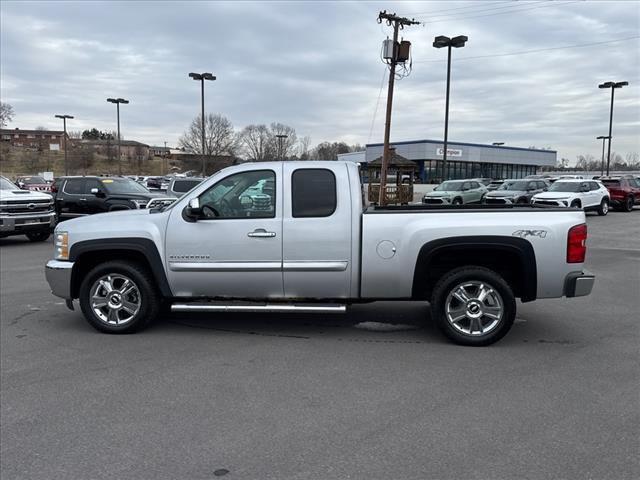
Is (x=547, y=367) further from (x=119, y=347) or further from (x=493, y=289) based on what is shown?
(x=119, y=347)

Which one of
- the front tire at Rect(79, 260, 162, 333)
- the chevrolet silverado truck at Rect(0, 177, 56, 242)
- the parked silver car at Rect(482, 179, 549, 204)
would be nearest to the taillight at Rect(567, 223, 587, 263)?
the front tire at Rect(79, 260, 162, 333)

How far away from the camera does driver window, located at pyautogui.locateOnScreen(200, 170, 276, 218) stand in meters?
5.80

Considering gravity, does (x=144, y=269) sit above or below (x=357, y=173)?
below

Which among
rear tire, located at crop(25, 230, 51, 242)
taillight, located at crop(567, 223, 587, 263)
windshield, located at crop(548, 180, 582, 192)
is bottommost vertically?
rear tire, located at crop(25, 230, 51, 242)

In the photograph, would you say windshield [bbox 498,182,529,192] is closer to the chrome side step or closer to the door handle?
the chrome side step

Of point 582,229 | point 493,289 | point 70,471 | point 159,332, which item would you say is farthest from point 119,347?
point 582,229

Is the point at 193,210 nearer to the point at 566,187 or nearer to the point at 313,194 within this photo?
the point at 313,194

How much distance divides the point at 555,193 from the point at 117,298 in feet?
71.5

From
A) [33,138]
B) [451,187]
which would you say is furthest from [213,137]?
[33,138]

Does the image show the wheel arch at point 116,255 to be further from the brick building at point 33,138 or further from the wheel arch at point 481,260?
the brick building at point 33,138

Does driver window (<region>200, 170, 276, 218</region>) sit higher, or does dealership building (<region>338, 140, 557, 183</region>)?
dealership building (<region>338, 140, 557, 183</region>)

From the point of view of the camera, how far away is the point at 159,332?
20.3 ft

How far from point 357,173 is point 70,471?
3.91 metres

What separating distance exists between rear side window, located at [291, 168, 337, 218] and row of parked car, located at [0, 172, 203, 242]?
844cm
